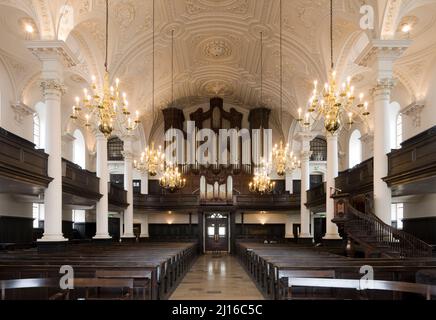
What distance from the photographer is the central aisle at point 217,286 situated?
467 inches

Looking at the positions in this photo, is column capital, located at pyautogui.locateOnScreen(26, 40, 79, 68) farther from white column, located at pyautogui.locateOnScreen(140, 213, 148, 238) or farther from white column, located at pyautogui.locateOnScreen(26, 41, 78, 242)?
white column, located at pyautogui.locateOnScreen(140, 213, 148, 238)

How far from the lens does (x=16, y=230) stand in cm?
2073

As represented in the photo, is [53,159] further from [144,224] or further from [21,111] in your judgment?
[144,224]

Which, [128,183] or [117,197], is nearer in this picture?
[117,197]

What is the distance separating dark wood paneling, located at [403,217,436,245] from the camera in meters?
19.1

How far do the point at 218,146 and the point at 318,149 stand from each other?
7849 millimetres

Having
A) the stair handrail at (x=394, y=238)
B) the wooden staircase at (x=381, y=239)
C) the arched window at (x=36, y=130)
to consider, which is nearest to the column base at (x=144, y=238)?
the arched window at (x=36, y=130)

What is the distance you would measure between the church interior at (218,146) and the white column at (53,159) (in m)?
0.07

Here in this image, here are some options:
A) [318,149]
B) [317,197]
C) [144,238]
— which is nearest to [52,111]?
[317,197]

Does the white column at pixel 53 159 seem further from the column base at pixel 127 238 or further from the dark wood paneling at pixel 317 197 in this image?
the dark wood paneling at pixel 317 197
